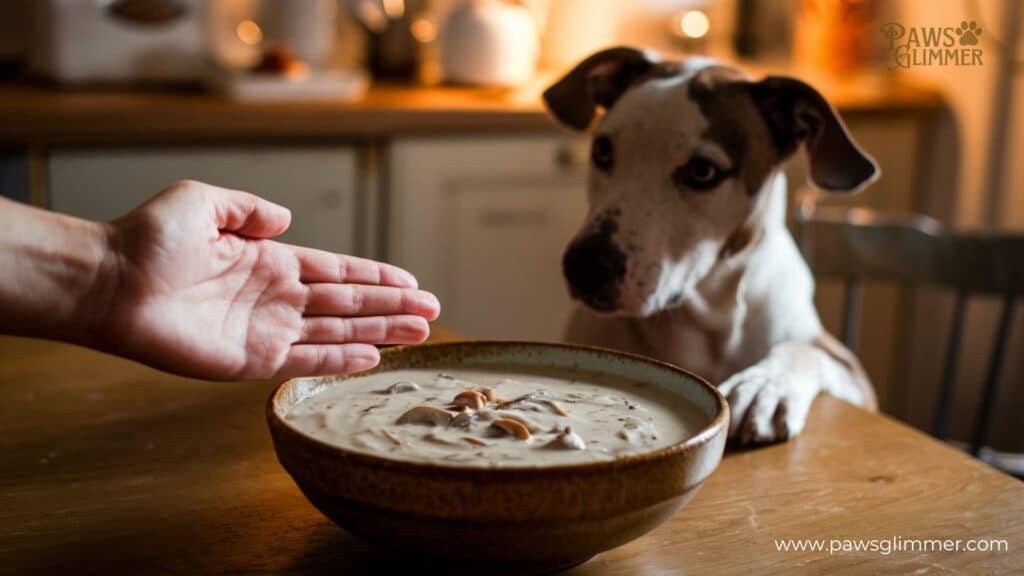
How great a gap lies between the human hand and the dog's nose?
1.76ft

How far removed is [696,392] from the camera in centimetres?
85

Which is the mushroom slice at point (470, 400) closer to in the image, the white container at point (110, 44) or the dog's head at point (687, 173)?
the dog's head at point (687, 173)

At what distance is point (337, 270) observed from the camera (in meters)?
0.97

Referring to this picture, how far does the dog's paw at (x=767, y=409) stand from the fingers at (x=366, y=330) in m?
0.31

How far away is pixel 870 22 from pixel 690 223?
1.88 meters

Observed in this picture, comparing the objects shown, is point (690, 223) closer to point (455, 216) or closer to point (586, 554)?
point (586, 554)

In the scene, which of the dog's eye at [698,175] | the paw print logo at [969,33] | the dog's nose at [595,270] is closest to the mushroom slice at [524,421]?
the dog's nose at [595,270]

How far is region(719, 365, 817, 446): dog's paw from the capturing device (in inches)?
42.1

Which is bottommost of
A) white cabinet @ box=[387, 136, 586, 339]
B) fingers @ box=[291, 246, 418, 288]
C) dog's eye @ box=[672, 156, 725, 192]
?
white cabinet @ box=[387, 136, 586, 339]

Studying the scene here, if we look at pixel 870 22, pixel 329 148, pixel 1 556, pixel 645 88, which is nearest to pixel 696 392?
pixel 1 556

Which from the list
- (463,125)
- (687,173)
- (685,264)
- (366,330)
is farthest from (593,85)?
(366,330)

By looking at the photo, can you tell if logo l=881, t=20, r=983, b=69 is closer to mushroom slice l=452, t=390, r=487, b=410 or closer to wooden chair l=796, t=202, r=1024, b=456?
wooden chair l=796, t=202, r=1024, b=456

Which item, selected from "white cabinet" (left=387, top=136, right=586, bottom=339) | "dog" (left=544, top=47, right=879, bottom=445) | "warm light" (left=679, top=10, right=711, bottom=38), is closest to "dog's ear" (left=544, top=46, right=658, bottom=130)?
"dog" (left=544, top=47, right=879, bottom=445)

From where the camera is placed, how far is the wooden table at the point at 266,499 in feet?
2.63
